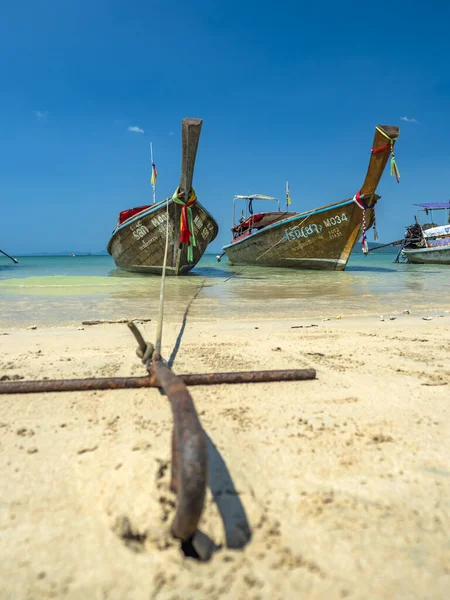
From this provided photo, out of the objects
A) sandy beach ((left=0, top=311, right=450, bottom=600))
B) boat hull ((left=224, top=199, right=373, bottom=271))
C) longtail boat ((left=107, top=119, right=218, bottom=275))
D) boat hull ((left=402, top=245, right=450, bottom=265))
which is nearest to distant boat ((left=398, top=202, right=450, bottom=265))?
boat hull ((left=402, top=245, right=450, bottom=265))

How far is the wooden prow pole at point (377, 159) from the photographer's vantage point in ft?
41.3

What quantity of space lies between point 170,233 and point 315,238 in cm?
658

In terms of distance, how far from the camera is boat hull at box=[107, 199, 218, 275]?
12.6 meters

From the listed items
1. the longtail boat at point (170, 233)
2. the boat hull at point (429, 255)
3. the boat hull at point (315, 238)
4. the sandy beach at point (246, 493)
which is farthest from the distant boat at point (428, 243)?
the sandy beach at point (246, 493)

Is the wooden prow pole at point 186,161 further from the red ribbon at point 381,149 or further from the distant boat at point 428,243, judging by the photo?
the distant boat at point 428,243

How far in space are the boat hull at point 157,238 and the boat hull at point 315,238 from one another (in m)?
3.58

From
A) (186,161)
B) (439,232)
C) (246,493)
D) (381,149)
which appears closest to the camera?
(246,493)

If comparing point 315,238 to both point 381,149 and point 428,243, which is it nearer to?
point 381,149

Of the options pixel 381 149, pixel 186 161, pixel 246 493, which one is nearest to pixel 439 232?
pixel 381 149

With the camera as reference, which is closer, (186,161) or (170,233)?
(186,161)

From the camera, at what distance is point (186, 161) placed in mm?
9664

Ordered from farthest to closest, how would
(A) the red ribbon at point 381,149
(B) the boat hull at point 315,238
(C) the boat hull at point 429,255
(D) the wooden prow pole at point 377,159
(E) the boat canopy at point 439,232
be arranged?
(E) the boat canopy at point 439,232
(C) the boat hull at point 429,255
(B) the boat hull at point 315,238
(A) the red ribbon at point 381,149
(D) the wooden prow pole at point 377,159

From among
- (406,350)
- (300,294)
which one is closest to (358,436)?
(406,350)

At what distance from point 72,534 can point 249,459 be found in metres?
0.59
